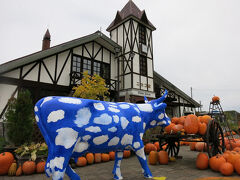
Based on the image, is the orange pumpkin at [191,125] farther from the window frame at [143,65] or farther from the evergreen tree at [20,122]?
the window frame at [143,65]

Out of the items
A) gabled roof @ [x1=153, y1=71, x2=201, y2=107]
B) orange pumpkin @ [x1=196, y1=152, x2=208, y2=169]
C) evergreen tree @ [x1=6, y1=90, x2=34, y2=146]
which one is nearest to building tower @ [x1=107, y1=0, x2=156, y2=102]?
gabled roof @ [x1=153, y1=71, x2=201, y2=107]

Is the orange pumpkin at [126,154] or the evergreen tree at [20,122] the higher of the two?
the evergreen tree at [20,122]

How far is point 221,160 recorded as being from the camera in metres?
4.23

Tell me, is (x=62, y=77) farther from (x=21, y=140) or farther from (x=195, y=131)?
(x=195, y=131)

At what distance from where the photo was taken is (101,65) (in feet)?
41.8

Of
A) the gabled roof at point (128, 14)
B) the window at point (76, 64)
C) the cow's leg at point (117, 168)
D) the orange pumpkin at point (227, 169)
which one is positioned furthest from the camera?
the gabled roof at point (128, 14)

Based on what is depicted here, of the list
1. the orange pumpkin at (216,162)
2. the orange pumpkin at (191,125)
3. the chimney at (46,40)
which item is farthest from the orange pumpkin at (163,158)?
the chimney at (46,40)

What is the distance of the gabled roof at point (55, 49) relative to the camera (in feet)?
27.2

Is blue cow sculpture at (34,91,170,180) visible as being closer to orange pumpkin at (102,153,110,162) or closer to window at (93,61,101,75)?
orange pumpkin at (102,153,110,162)

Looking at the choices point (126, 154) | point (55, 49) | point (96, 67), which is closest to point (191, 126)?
point (126, 154)

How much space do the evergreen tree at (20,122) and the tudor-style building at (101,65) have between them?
131 inches

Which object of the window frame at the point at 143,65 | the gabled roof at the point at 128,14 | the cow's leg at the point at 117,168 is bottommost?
the cow's leg at the point at 117,168

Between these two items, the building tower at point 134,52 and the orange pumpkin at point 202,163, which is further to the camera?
the building tower at point 134,52

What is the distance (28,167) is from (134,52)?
→ 35.7 ft
